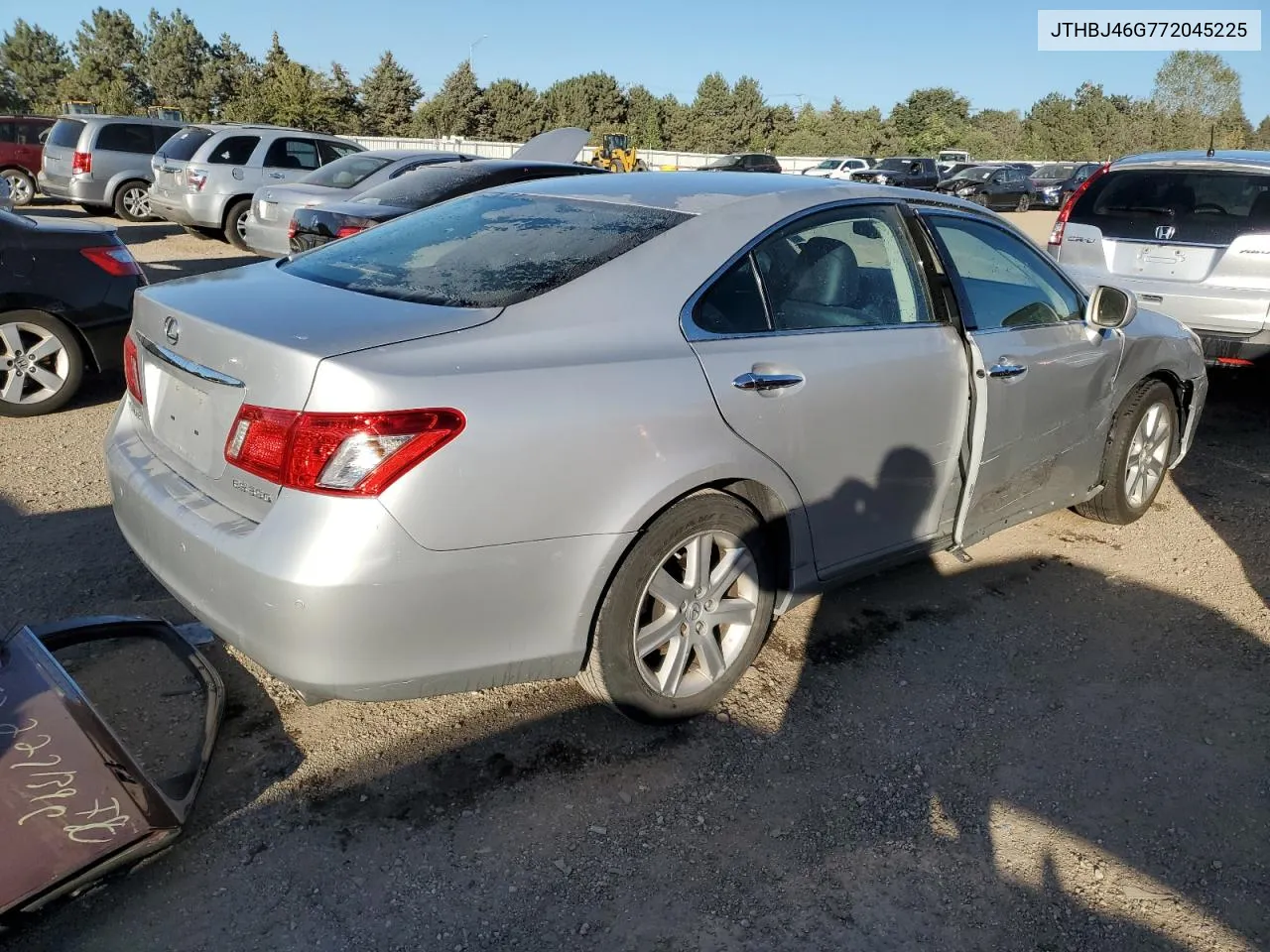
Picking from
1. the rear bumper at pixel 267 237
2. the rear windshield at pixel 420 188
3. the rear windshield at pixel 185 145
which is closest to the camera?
the rear windshield at pixel 420 188

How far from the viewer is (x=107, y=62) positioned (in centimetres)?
7425

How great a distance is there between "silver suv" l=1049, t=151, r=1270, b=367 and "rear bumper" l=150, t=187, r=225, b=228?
10774 mm

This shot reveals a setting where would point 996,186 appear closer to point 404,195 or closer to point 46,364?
point 404,195

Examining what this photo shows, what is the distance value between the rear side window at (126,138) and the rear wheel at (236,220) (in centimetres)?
418

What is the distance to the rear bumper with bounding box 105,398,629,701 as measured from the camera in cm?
228

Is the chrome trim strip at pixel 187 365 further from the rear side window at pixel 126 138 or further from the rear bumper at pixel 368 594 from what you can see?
the rear side window at pixel 126 138

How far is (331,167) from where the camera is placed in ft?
38.0

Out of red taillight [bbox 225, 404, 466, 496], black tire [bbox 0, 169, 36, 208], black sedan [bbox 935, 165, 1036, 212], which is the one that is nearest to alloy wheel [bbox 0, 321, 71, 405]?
red taillight [bbox 225, 404, 466, 496]

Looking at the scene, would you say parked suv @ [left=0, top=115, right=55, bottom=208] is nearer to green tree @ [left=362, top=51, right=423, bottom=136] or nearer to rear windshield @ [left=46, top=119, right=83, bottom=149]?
rear windshield @ [left=46, top=119, right=83, bottom=149]

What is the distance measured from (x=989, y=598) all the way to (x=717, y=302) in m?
1.95

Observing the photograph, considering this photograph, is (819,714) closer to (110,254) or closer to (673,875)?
(673,875)

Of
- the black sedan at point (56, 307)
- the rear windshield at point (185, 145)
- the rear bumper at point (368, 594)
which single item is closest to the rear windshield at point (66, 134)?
the rear windshield at point (185, 145)

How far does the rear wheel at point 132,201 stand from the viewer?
16.5 metres

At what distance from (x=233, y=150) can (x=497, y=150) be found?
28.8 meters
